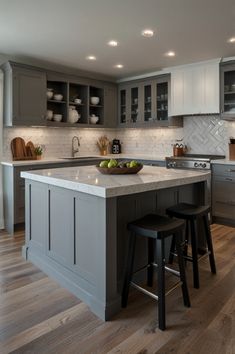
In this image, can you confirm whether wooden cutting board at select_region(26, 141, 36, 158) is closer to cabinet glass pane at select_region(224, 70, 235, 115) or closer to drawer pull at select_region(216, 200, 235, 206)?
drawer pull at select_region(216, 200, 235, 206)

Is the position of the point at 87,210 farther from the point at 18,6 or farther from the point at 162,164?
the point at 162,164

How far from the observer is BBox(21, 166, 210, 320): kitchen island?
212 centimetres

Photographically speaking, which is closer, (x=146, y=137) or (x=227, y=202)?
(x=227, y=202)

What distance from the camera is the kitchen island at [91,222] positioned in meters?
2.12

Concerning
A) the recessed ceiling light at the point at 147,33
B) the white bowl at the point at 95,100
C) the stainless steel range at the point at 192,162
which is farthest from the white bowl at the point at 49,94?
the stainless steel range at the point at 192,162

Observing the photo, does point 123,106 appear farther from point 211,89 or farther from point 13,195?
point 13,195

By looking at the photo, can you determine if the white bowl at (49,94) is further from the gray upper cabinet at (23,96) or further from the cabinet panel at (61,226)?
the cabinet panel at (61,226)

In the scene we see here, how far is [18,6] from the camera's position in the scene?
2.84m

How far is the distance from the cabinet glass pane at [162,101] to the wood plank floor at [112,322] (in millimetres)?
3334

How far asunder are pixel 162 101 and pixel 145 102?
0.38 metres

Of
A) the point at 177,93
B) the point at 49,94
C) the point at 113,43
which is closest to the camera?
the point at 113,43

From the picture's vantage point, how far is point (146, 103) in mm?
5625

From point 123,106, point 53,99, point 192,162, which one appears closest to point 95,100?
point 123,106

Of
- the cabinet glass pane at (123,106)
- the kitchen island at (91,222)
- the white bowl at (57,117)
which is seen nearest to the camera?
the kitchen island at (91,222)
